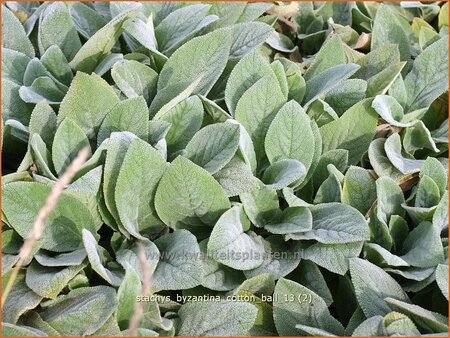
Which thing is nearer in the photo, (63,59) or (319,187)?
(319,187)

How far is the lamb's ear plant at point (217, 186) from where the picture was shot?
124cm

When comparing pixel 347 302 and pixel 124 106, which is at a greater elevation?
pixel 124 106

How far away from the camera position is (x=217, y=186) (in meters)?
1.29

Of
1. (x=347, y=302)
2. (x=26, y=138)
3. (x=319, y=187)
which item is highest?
(x=26, y=138)

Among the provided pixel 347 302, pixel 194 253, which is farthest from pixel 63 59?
pixel 347 302

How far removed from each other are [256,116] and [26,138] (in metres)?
0.54

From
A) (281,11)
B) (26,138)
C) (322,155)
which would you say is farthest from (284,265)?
(281,11)

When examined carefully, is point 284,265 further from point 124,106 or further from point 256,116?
point 124,106

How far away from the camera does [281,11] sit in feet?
6.50

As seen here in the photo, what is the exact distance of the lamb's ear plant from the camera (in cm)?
124

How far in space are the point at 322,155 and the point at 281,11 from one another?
2.25 ft

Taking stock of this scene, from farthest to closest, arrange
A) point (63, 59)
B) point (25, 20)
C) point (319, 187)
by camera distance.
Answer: point (25, 20) → point (63, 59) → point (319, 187)

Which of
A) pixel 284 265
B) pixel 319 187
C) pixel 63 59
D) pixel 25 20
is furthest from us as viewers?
pixel 25 20

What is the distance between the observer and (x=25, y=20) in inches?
75.7
